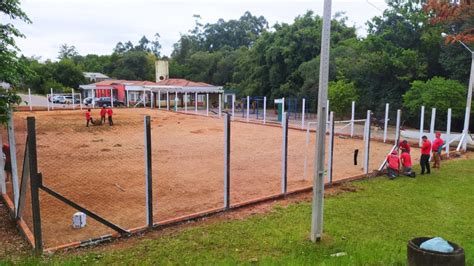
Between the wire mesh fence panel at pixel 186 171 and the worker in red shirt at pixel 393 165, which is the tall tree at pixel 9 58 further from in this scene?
the worker in red shirt at pixel 393 165

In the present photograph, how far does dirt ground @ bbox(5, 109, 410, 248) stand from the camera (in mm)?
8766

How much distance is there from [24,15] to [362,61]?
3286cm

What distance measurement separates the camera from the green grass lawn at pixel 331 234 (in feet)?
Answer: 19.4

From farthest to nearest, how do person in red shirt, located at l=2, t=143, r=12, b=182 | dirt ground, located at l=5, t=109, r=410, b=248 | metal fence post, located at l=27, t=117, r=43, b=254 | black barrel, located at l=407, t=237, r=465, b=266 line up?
person in red shirt, located at l=2, t=143, r=12, b=182 < dirt ground, located at l=5, t=109, r=410, b=248 < metal fence post, located at l=27, t=117, r=43, b=254 < black barrel, located at l=407, t=237, r=465, b=266

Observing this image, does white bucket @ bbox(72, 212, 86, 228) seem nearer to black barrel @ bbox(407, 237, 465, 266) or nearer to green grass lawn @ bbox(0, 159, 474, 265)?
green grass lawn @ bbox(0, 159, 474, 265)

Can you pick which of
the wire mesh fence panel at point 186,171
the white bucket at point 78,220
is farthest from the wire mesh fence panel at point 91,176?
the wire mesh fence panel at point 186,171

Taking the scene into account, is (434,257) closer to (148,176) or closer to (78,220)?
(148,176)

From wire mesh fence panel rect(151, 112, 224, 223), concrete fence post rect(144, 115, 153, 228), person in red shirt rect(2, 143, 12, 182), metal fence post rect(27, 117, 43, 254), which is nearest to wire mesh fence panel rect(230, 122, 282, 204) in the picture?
wire mesh fence panel rect(151, 112, 224, 223)

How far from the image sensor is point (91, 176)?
1245cm

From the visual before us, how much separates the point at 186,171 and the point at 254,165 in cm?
271

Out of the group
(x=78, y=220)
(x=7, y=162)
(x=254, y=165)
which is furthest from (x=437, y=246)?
(x=254, y=165)

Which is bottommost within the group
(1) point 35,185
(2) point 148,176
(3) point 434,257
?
(3) point 434,257

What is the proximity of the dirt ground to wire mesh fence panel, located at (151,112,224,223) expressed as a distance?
0.03m

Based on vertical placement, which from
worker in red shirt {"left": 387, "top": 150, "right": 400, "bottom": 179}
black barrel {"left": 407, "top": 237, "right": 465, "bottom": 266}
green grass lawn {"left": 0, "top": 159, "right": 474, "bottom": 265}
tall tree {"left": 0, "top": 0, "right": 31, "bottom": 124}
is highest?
tall tree {"left": 0, "top": 0, "right": 31, "bottom": 124}
